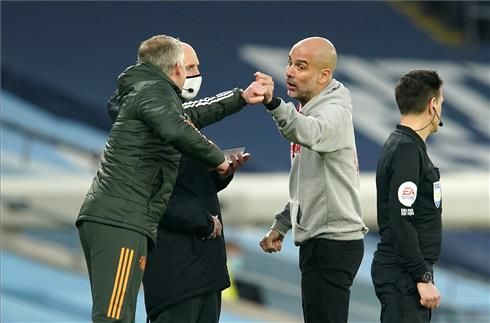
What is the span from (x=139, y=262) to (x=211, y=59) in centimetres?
798

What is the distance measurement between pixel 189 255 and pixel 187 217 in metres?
0.15

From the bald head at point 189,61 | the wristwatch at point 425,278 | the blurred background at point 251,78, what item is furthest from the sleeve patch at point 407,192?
the blurred background at point 251,78

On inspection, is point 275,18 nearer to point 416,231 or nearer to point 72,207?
point 72,207

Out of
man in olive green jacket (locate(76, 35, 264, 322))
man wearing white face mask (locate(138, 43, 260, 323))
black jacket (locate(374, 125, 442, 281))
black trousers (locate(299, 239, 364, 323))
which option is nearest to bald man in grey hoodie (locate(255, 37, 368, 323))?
black trousers (locate(299, 239, 364, 323))

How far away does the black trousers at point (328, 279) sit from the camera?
4.10 meters

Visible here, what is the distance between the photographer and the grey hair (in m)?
3.80

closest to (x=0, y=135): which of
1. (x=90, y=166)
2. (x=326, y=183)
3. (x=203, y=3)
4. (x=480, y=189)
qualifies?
(x=90, y=166)

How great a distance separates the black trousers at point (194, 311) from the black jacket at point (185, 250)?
2cm

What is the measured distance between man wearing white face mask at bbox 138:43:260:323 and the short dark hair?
0.53 metres

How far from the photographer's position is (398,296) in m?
3.93

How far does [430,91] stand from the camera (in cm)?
392

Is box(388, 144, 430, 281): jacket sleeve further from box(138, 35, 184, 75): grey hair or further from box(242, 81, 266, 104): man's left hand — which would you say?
box(138, 35, 184, 75): grey hair

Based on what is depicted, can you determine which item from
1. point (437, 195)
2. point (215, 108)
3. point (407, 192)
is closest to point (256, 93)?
point (215, 108)

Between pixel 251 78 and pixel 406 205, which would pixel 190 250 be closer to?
pixel 406 205
